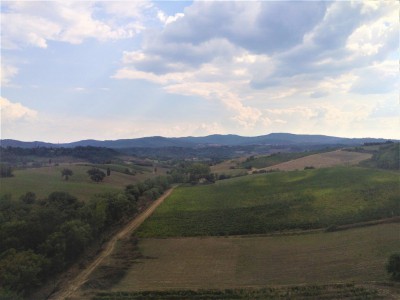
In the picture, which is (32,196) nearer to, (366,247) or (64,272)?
(64,272)

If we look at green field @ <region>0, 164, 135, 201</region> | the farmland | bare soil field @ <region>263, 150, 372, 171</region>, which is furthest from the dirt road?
bare soil field @ <region>263, 150, 372, 171</region>

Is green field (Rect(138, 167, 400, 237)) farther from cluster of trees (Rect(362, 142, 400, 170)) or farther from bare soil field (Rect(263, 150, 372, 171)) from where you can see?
bare soil field (Rect(263, 150, 372, 171))

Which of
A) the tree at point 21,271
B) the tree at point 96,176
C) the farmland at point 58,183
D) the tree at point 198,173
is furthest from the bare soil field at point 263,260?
the tree at point 198,173

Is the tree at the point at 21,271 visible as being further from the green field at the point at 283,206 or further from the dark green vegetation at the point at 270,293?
the green field at the point at 283,206

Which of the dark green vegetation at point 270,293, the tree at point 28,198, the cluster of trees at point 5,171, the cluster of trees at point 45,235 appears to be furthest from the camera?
the cluster of trees at point 5,171

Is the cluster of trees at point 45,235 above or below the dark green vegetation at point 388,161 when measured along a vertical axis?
below

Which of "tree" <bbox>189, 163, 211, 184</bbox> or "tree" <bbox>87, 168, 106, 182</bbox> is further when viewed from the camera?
"tree" <bbox>189, 163, 211, 184</bbox>

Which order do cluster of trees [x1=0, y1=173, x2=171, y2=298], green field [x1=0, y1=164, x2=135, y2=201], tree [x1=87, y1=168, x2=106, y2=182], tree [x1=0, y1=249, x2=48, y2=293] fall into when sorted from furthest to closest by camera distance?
tree [x1=87, y1=168, x2=106, y2=182] → green field [x1=0, y1=164, x2=135, y2=201] → cluster of trees [x1=0, y1=173, x2=171, y2=298] → tree [x1=0, y1=249, x2=48, y2=293]

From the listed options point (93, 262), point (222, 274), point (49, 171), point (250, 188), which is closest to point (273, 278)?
point (222, 274)
